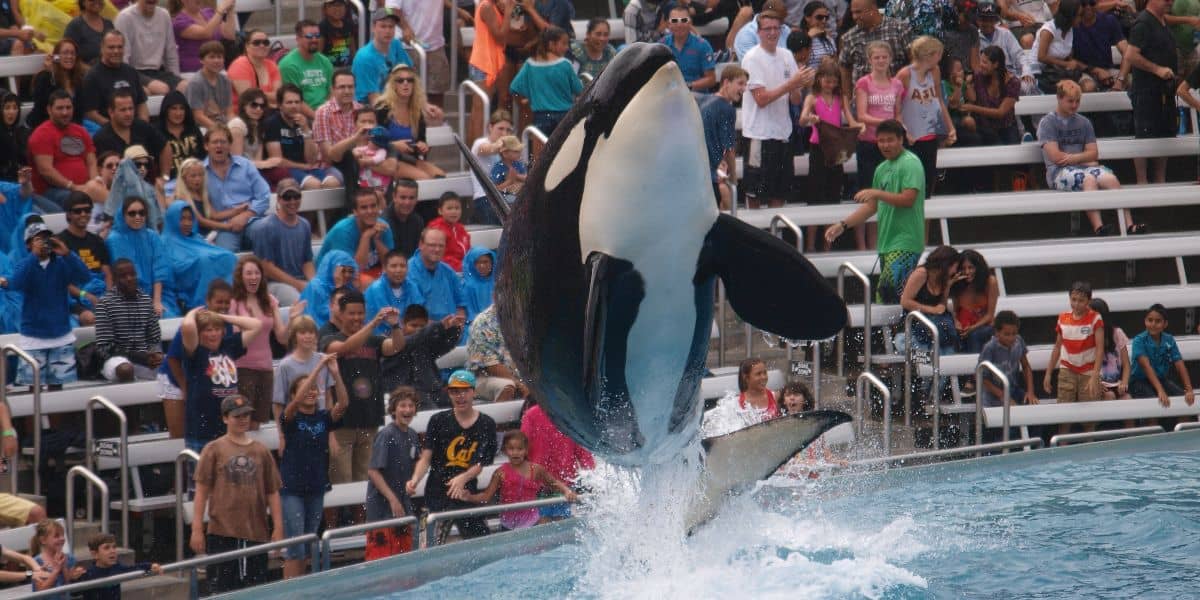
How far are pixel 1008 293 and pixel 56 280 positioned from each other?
7.55 metres

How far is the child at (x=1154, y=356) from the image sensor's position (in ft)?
40.6

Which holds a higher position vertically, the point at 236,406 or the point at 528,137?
the point at 528,137

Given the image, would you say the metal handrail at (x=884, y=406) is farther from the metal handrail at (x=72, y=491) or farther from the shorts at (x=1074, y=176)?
the metal handrail at (x=72, y=491)

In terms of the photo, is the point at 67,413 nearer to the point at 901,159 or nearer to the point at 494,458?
the point at 494,458

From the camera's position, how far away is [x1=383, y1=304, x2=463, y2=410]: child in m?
10.9

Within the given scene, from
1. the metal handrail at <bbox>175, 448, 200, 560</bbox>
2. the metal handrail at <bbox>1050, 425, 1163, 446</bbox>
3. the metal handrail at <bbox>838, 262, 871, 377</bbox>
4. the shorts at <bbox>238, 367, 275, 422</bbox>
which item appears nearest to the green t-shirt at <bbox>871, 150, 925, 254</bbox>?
the metal handrail at <bbox>838, 262, 871, 377</bbox>

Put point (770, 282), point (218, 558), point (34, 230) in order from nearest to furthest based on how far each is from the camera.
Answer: point (770, 282) < point (218, 558) < point (34, 230)

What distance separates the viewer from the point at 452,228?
12.2 meters

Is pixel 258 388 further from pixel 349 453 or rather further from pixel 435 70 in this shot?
pixel 435 70

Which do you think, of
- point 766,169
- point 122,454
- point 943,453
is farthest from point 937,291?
point 122,454

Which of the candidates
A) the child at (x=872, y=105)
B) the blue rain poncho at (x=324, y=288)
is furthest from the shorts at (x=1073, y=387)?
the blue rain poncho at (x=324, y=288)

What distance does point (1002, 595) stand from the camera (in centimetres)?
757

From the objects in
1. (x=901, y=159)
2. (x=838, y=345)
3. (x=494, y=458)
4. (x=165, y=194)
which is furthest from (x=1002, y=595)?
(x=165, y=194)

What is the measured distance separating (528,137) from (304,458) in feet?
13.5
